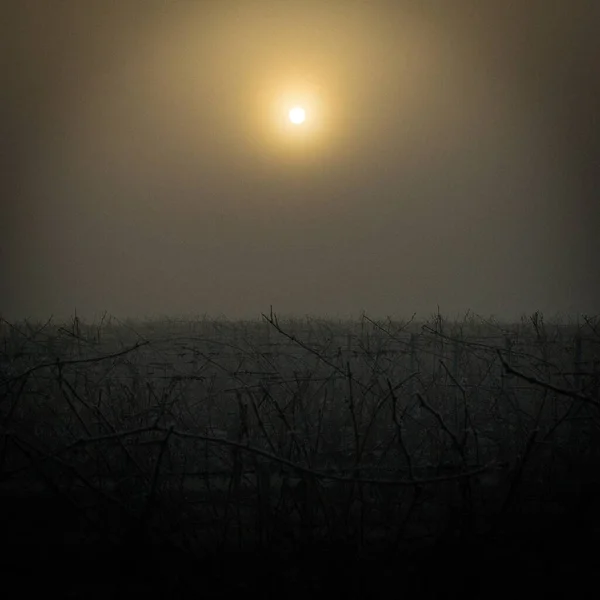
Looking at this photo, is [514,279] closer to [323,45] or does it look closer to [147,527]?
[323,45]

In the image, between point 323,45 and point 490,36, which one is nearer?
point 490,36

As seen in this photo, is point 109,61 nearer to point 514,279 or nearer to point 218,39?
point 218,39

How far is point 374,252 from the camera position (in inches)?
2478

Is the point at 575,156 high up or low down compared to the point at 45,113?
down

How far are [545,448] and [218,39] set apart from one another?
86.8 m

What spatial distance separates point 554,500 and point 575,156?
Result: 3811 centimetres

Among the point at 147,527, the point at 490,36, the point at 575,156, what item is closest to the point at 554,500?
the point at 147,527

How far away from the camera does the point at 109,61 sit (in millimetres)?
53812

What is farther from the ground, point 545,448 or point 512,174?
point 512,174

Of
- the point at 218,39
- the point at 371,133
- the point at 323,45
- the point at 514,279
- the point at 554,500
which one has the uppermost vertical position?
the point at 218,39

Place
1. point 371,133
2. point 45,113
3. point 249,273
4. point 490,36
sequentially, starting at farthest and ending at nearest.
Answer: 1. point 371,133
2. point 249,273
3. point 45,113
4. point 490,36

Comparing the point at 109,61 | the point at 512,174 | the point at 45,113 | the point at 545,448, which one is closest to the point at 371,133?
the point at 512,174

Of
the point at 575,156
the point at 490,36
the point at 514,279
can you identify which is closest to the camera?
the point at 575,156

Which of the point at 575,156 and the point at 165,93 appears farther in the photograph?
the point at 165,93
